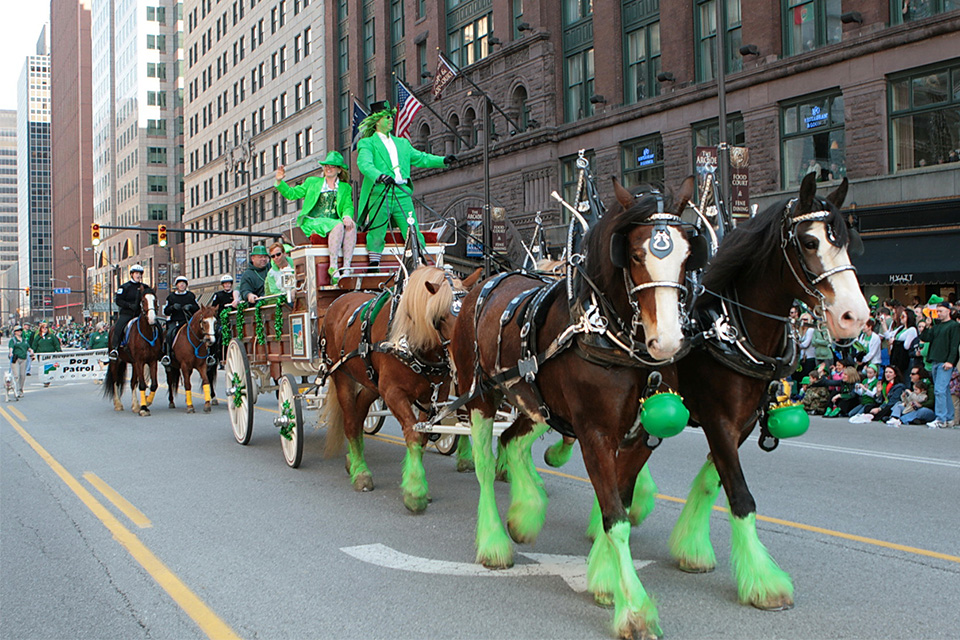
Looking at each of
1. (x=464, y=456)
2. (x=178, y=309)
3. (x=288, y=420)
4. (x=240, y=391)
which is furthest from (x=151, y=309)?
(x=464, y=456)

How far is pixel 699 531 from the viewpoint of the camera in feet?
17.3

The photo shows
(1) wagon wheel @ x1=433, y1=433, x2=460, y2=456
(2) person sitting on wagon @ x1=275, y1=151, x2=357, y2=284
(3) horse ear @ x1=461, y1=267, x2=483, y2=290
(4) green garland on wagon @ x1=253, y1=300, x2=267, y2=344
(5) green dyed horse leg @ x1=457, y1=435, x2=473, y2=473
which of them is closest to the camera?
(3) horse ear @ x1=461, y1=267, x2=483, y2=290

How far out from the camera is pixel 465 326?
6.32 metres

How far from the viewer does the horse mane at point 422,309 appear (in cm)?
729

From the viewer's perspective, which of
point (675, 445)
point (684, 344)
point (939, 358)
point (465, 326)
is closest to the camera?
point (684, 344)

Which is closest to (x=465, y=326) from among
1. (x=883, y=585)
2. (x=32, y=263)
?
(x=883, y=585)

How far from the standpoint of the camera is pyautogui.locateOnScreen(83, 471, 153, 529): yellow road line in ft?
22.9

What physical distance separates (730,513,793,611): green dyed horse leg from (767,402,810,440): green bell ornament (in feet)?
2.02

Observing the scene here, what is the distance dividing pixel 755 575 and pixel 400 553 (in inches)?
95.0

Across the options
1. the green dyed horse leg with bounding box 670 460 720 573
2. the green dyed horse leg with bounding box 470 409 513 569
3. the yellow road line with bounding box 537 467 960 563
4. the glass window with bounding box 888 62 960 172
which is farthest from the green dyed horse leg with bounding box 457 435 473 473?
the glass window with bounding box 888 62 960 172

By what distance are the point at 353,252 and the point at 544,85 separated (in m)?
23.2

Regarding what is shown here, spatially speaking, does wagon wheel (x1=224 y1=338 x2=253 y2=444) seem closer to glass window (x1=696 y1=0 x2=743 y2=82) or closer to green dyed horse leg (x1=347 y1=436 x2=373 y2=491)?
green dyed horse leg (x1=347 y1=436 x2=373 y2=491)

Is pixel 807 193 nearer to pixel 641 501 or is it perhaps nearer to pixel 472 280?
pixel 641 501

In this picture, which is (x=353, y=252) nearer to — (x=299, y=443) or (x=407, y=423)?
(x=299, y=443)
